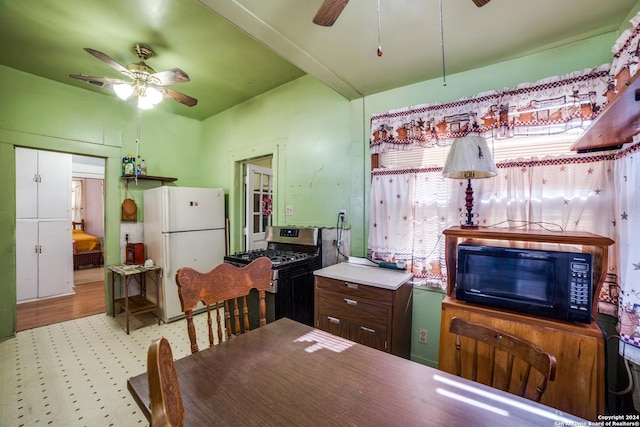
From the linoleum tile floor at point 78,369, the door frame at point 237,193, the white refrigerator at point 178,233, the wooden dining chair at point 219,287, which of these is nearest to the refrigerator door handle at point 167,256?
the white refrigerator at point 178,233

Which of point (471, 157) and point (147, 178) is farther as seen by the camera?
point (147, 178)

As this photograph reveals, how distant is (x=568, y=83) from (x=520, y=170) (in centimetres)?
56

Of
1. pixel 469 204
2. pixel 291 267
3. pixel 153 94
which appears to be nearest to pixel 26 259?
pixel 153 94

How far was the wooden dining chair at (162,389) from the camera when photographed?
44 centimetres

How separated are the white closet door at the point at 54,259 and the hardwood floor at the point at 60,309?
20 cm

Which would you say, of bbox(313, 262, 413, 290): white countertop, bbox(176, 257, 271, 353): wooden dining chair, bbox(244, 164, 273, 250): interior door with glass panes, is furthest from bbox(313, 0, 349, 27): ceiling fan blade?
bbox(244, 164, 273, 250): interior door with glass panes

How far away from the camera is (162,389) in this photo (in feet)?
1.47

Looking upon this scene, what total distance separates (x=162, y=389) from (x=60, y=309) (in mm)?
4558

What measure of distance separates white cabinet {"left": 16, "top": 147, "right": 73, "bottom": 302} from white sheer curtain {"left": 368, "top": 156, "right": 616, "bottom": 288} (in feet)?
16.4

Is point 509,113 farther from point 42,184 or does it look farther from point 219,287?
point 42,184

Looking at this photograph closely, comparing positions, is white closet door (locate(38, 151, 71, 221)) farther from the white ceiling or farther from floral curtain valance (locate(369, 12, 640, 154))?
floral curtain valance (locate(369, 12, 640, 154))

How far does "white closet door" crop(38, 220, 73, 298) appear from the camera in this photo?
159 inches

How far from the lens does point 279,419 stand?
70 cm

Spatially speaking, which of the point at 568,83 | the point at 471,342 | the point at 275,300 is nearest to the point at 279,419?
the point at 471,342
